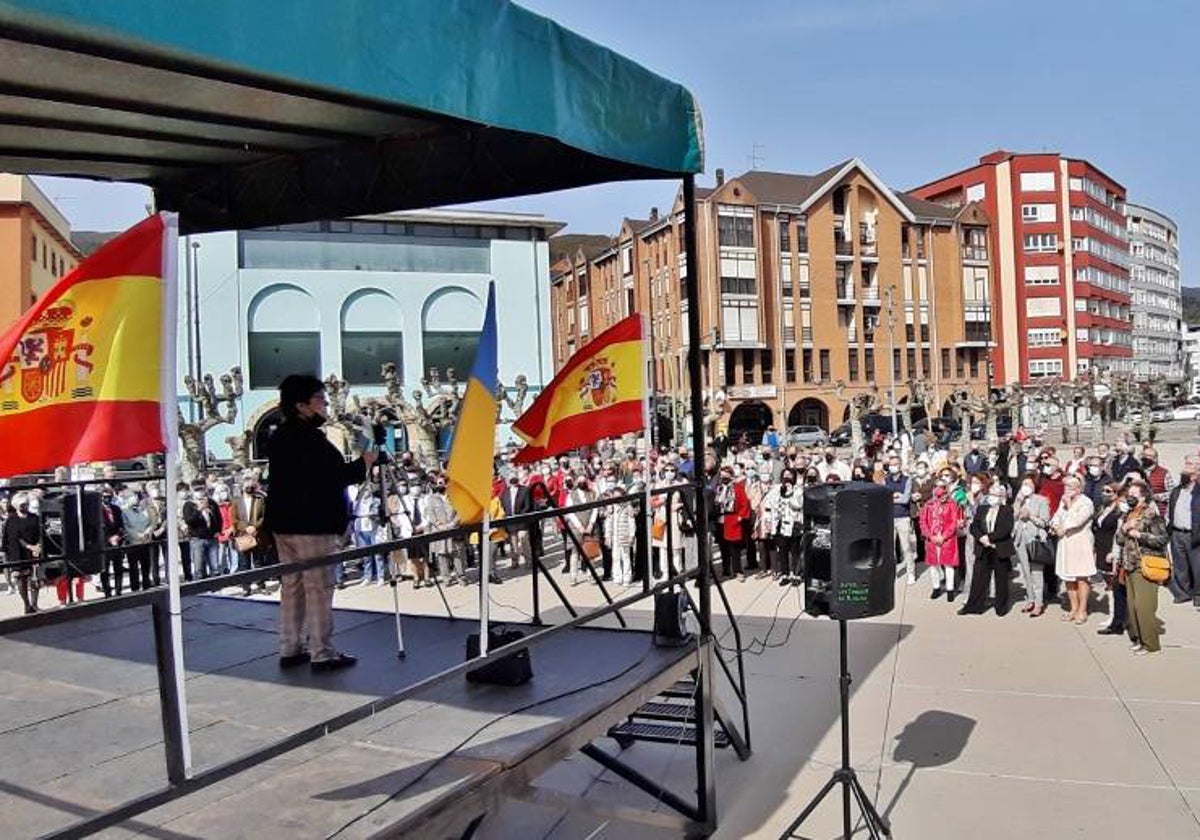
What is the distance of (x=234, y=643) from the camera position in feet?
18.8

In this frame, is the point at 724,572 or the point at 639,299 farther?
the point at 639,299

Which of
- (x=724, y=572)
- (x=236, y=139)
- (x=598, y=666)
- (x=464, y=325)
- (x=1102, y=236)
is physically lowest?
(x=724, y=572)

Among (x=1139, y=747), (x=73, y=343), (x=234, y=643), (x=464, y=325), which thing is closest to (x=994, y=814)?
(x=1139, y=747)

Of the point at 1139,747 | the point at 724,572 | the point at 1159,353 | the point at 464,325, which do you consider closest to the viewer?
the point at 1139,747

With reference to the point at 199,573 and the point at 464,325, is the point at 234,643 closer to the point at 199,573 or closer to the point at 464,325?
the point at 199,573

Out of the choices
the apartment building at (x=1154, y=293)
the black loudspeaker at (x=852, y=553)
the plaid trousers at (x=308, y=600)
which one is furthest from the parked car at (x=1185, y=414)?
the plaid trousers at (x=308, y=600)

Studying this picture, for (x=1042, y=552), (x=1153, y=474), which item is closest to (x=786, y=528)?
(x=1042, y=552)

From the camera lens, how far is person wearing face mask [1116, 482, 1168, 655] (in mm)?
9570

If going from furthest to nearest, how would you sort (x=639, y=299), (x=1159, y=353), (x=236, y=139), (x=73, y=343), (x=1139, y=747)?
1. (x=1159, y=353)
2. (x=639, y=299)
3. (x=1139, y=747)
4. (x=236, y=139)
5. (x=73, y=343)

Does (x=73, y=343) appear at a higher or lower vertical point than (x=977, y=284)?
lower

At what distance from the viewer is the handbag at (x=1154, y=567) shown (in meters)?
9.48

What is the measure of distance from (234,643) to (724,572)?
10879 millimetres

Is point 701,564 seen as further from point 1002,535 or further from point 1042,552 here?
point 1042,552

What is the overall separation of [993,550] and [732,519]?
4342mm
